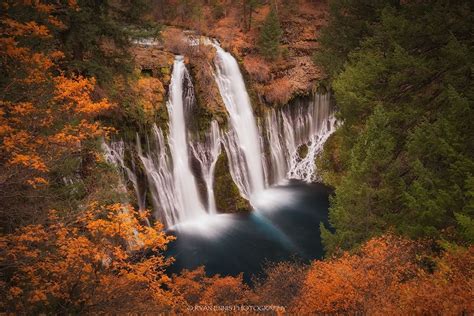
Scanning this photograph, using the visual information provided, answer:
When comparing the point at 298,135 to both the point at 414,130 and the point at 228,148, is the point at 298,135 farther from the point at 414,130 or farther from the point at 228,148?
the point at 414,130

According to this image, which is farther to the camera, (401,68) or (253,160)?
(253,160)

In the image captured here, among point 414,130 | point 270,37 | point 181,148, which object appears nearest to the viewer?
point 414,130

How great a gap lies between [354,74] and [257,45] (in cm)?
1507

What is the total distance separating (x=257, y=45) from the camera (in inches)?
1044

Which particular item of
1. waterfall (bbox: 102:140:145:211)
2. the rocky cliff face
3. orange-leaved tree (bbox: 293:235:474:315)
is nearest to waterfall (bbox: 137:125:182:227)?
waterfall (bbox: 102:140:145:211)

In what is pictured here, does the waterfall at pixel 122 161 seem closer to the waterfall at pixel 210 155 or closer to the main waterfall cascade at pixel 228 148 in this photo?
the main waterfall cascade at pixel 228 148

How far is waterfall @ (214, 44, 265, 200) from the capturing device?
21.8 m

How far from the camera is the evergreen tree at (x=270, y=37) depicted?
25.8 metres

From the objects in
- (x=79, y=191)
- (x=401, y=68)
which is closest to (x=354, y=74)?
(x=401, y=68)

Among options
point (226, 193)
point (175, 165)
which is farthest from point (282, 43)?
point (175, 165)

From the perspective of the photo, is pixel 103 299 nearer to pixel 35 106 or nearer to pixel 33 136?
pixel 33 136

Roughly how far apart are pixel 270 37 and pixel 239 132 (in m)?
8.90

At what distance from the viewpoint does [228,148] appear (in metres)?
21.3

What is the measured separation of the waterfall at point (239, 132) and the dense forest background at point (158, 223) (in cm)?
699
